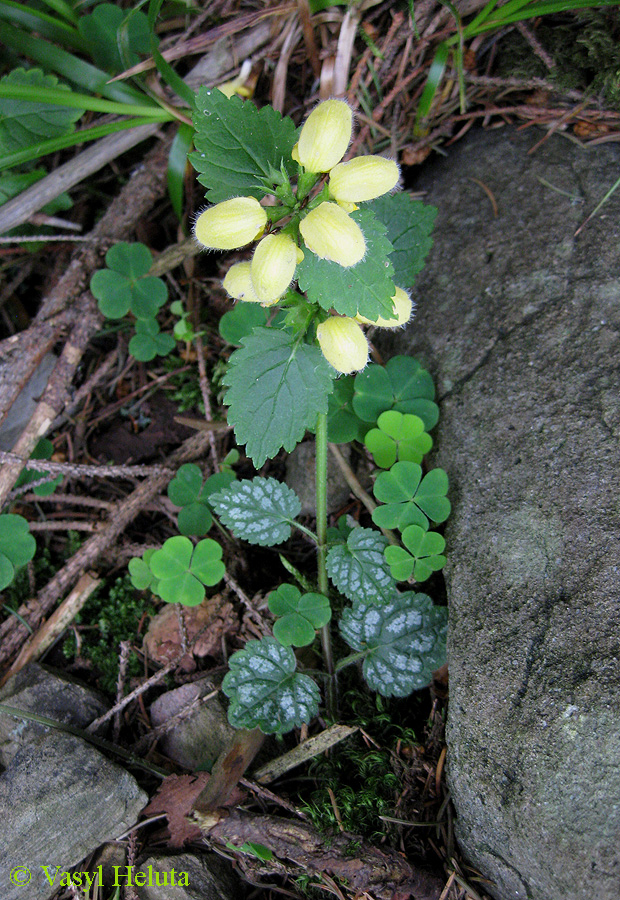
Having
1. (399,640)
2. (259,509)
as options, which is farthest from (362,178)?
(399,640)

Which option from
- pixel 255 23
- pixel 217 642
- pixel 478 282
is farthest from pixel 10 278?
pixel 478 282

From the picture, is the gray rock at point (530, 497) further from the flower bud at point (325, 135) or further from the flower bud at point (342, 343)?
the flower bud at point (325, 135)

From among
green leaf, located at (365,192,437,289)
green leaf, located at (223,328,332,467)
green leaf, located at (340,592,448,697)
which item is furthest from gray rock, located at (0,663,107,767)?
green leaf, located at (365,192,437,289)

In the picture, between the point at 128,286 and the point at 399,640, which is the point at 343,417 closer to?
the point at 399,640

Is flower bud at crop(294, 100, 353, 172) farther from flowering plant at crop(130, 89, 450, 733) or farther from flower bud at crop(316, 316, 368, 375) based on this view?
flower bud at crop(316, 316, 368, 375)

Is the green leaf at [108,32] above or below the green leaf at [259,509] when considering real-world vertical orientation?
above

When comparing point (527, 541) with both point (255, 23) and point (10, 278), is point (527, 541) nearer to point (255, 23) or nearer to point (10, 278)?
point (255, 23)

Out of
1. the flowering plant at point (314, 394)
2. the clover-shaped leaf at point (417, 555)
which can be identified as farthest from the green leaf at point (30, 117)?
the clover-shaped leaf at point (417, 555)
